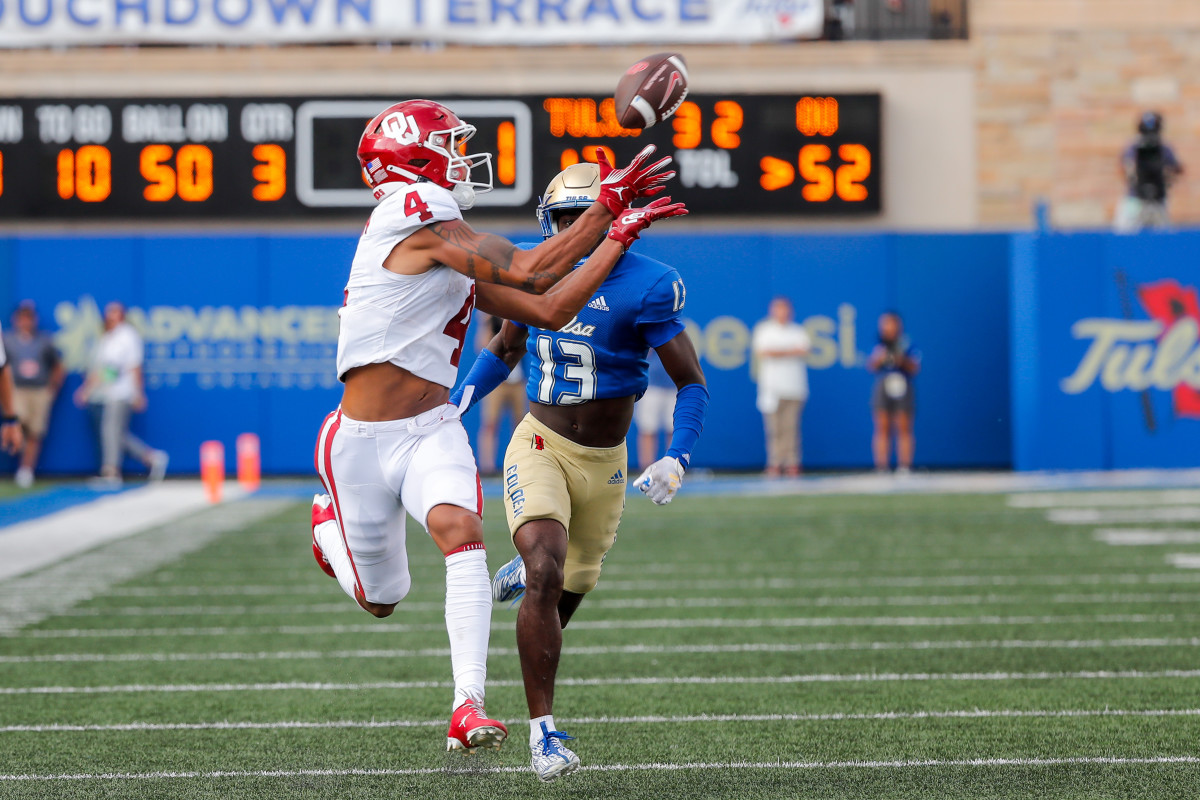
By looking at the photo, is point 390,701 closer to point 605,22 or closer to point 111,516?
point 111,516

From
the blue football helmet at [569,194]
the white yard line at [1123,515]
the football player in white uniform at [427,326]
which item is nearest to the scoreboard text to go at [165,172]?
the white yard line at [1123,515]

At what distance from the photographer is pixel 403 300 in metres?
4.11

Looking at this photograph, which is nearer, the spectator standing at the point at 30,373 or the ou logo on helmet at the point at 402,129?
the ou logo on helmet at the point at 402,129

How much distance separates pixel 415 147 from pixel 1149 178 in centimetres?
1329

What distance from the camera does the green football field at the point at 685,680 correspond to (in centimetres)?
429

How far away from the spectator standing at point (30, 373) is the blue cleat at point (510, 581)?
36.7ft

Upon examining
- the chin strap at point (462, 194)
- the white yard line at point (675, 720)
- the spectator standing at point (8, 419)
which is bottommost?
the white yard line at point (675, 720)

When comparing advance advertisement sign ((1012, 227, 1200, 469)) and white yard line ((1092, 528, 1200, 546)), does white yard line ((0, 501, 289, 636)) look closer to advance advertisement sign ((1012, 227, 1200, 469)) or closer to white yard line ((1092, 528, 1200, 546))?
white yard line ((1092, 528, 1200, 546))

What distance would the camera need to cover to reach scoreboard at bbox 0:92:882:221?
14.7 metres

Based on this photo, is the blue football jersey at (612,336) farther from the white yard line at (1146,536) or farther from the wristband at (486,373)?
the white yard line at (1146,536)

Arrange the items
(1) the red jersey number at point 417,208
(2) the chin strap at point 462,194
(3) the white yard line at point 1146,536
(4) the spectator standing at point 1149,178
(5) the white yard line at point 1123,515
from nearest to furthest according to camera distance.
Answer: (1) the red jersey number at point 417,208 < (2) the chin strap at point 462,194 < (3) the white yard line at point 1146,536 < (5) the white yard line at point 1123,515 < (4) the spectator standing at point 1149,178

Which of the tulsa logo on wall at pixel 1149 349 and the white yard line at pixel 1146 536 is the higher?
the tulsa logo on wall at pixel 1149 349

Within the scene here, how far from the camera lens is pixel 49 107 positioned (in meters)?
14.9

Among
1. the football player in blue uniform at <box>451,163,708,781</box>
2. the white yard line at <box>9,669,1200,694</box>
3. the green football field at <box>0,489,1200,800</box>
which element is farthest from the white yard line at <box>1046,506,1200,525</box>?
the football player in blue uniform at <box>451,163,708,781</box>
